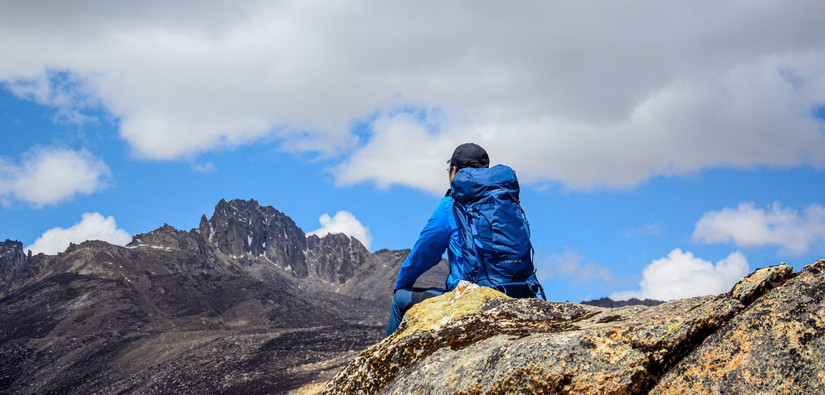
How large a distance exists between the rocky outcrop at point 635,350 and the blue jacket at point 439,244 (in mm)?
1450

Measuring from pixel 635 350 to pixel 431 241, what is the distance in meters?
2.69

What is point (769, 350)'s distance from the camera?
3018 millimetres

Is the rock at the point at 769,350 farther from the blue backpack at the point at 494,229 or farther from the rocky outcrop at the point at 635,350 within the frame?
the blue backpack at the point at 494,229

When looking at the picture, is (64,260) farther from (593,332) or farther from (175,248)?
(593,332)

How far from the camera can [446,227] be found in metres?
5.83

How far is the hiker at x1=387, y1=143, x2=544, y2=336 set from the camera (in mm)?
5523

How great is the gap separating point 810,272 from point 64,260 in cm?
13698

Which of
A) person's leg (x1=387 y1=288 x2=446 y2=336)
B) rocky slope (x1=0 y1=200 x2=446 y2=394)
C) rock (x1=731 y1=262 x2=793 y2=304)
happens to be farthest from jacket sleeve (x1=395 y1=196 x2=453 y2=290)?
rocky slope (x1=0 y1=200 x2=446 y2=394)

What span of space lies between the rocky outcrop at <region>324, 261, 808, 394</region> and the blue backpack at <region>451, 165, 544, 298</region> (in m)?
1.10

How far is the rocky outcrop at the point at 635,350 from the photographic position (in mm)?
3006

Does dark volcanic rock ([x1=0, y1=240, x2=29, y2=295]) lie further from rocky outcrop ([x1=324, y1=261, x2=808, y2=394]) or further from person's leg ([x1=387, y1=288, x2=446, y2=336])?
rocky outcrop ([x1=324, y1=261, x2=808, y2=394])

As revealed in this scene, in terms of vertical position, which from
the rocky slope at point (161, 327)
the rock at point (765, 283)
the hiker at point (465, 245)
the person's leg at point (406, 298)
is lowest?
the rock at point (765, 283)

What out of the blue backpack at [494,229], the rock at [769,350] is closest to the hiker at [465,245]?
the blue backpack at [494,229]

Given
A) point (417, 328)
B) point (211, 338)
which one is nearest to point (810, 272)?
point (417, 328)
